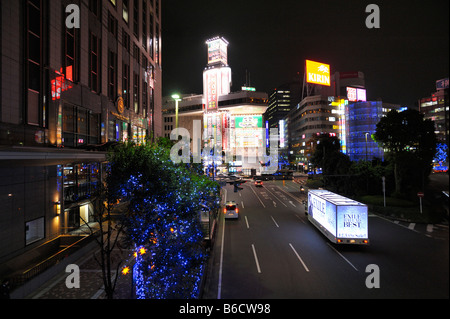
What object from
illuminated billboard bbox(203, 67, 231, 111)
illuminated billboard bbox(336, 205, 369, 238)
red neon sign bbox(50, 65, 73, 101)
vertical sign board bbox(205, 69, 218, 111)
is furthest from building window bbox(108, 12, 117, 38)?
vertical sign board bbox(205, 69, 218, 111)

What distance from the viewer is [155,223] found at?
9250 millimetres

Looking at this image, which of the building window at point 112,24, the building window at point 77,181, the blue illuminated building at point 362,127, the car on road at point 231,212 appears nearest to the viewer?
the building window at point 77,181

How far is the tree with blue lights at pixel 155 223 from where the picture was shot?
29.6 ft

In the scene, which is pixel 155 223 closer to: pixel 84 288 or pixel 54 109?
pixel 84 288

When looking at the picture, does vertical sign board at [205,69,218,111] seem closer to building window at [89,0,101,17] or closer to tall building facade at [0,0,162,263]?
tall building facade at [0,0,162,263]

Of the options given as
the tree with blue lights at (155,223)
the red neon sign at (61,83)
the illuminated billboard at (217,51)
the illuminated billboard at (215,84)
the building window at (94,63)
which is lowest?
the tree with blue lights at (155,223)

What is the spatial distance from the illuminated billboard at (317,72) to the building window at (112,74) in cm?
6095

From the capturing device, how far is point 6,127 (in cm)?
1389

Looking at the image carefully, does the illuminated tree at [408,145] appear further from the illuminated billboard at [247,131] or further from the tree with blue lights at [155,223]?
the illuminated billboard at [247,131]

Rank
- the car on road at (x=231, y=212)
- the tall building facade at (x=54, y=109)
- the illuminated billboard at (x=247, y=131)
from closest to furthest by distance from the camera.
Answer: the tall building facade at (x=54, y=109) → the car on road at (x=231, y=212) → the illuminated billboard at (x=247, y=131)

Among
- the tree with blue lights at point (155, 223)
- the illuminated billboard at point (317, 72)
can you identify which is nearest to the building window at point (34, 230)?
the tree with blue lights at point (155, 223)

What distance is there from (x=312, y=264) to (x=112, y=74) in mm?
29026

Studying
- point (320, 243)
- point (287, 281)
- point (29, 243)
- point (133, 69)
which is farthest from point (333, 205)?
point (133, 69)
